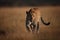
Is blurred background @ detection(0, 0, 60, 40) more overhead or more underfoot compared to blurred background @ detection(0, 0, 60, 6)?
more underfoot

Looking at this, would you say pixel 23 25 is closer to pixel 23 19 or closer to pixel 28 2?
pixel 23 19

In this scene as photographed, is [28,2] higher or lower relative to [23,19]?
higher

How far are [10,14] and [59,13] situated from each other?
0.40 meters

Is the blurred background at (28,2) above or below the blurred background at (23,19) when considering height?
above

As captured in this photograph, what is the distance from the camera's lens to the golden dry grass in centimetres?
76

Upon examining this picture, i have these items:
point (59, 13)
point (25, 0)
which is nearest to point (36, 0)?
point (25, 0)

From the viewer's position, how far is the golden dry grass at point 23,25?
0.76 meters

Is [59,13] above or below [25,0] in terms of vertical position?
below

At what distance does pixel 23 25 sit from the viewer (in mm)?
771

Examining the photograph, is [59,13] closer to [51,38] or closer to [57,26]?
[57,26]

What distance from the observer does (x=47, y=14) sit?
773 mm

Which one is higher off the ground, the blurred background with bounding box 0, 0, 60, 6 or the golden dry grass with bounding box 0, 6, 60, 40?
the blurred background with bounding box 0, 0, 60, 6

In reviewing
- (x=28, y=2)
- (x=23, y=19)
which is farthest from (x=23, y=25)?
(x=28, y=2)

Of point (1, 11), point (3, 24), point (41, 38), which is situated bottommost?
point (41, 38)
